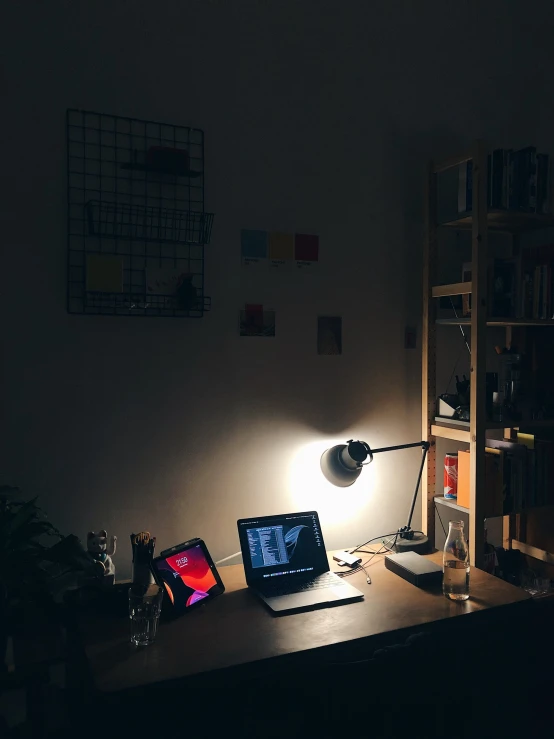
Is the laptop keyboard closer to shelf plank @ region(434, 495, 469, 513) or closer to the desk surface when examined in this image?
the desk surface

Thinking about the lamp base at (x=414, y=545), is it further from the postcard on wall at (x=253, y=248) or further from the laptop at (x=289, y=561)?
the postcard on wall at (x=253, y=248)

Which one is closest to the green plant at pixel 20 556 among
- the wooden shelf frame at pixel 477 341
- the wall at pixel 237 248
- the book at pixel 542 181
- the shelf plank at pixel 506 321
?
the wall at pixel 237 248

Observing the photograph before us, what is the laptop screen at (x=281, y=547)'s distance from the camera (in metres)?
1.93

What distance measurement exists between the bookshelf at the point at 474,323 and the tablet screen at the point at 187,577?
98 cm

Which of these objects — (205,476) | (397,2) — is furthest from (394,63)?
(205,476)

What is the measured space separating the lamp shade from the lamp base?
0.32m

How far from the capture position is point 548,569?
253cm

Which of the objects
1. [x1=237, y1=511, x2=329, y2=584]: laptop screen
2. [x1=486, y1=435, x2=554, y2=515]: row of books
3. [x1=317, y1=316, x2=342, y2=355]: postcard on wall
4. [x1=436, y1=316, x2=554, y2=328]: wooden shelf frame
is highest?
[x1=436, y1=316, x2=554, y2=328]: wooden shelf frame

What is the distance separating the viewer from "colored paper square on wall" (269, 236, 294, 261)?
2.21 meters

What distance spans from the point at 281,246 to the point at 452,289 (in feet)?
2.20

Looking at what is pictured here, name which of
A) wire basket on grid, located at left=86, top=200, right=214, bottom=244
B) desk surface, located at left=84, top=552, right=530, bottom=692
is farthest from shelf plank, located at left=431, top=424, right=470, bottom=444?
wire basket on grid, located at left=86, top=200, right=214, bottom=244

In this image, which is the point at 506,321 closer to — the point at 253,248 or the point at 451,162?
the point at 451,162

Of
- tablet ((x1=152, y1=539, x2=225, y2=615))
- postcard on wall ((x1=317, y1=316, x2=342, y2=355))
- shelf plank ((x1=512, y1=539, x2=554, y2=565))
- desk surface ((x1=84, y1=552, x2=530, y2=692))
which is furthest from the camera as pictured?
shelf plank ((x1=512, y1=539, x2=554, y2=565))

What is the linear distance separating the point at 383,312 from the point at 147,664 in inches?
61.5
